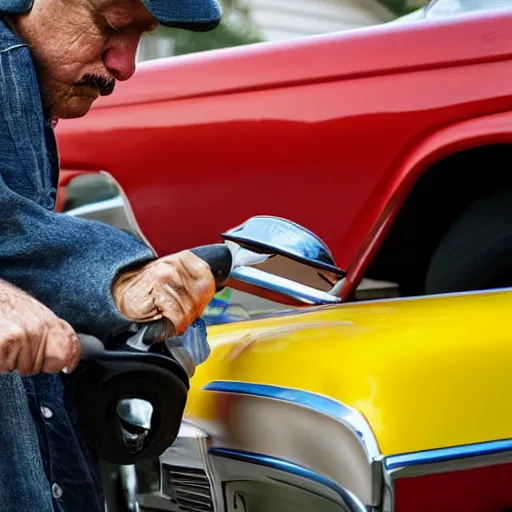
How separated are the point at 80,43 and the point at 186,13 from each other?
0.51 ft

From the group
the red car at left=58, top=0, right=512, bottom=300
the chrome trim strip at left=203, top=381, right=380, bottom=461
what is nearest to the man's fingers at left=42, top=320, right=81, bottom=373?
the chrome trim strip at left=203, top=381, right=380, bottom=461

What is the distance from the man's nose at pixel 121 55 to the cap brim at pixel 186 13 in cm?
8

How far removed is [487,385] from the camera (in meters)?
1.17

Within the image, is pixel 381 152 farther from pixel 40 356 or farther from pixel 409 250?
pixel 40 356

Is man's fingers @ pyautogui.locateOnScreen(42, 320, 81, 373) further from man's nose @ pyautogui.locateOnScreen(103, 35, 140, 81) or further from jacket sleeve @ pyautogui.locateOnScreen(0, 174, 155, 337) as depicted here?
man's nose @ pyautogui.locateOnScreen(103, 35, 140, 81)

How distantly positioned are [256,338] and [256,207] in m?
0.80

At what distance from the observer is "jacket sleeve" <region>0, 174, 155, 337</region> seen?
117cm

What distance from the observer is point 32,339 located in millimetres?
1069

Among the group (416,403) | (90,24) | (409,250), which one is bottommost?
(409,250)

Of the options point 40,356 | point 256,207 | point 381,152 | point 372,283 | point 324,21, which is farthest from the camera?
point 324,21

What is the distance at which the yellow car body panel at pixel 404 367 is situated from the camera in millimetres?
1138

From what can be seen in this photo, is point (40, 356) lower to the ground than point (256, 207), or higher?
higher

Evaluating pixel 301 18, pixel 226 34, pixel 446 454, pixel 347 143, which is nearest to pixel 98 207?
→ pixel 347 143

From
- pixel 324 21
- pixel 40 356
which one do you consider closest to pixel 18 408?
pixel 40 356
